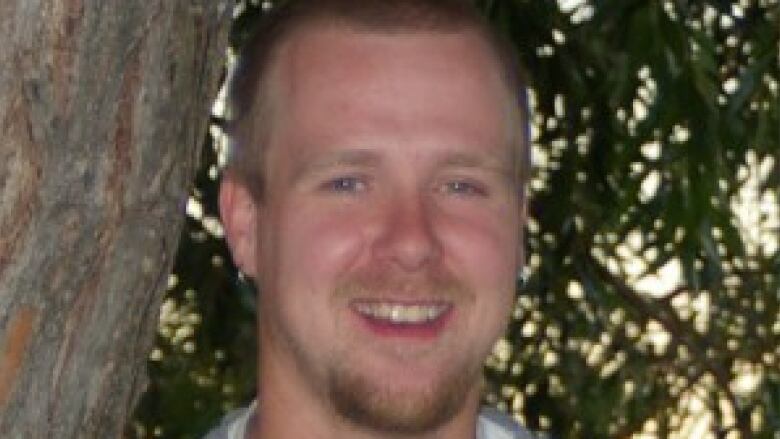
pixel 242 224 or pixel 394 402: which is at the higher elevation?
pixel 242 224

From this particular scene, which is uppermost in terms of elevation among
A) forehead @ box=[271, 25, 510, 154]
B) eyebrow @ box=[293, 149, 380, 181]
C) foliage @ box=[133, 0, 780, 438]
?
forehead @ box=[271, 25, 510, 154]

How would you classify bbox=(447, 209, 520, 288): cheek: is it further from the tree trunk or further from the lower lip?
the tree trunk

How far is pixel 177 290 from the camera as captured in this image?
11.6ft

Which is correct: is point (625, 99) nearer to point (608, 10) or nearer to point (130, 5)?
point (608, 10)

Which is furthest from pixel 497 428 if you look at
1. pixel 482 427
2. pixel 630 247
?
pixel 630 247

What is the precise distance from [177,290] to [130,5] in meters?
2.31

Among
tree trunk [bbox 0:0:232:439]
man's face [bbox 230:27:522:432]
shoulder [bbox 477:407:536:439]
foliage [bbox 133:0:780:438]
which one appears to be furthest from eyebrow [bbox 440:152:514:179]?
foliage [bbox 133:0:780:438]

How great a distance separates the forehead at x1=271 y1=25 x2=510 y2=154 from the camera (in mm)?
1781

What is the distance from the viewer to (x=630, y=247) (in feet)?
12.4

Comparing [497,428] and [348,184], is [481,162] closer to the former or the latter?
[348,184]

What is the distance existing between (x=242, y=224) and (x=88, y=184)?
648mm

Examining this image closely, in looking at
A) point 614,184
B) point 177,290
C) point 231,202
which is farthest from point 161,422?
point 231,202

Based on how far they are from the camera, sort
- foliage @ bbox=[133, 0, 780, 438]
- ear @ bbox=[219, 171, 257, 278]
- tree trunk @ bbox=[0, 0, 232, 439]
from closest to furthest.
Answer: tree trunk @ bbox=[0, 0, 232, 439] < ear @ bbox=[219, 171, 257, 278] < foliage @ bbox=[133, 0, 780, 438]

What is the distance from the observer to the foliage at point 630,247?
3.12 metres
